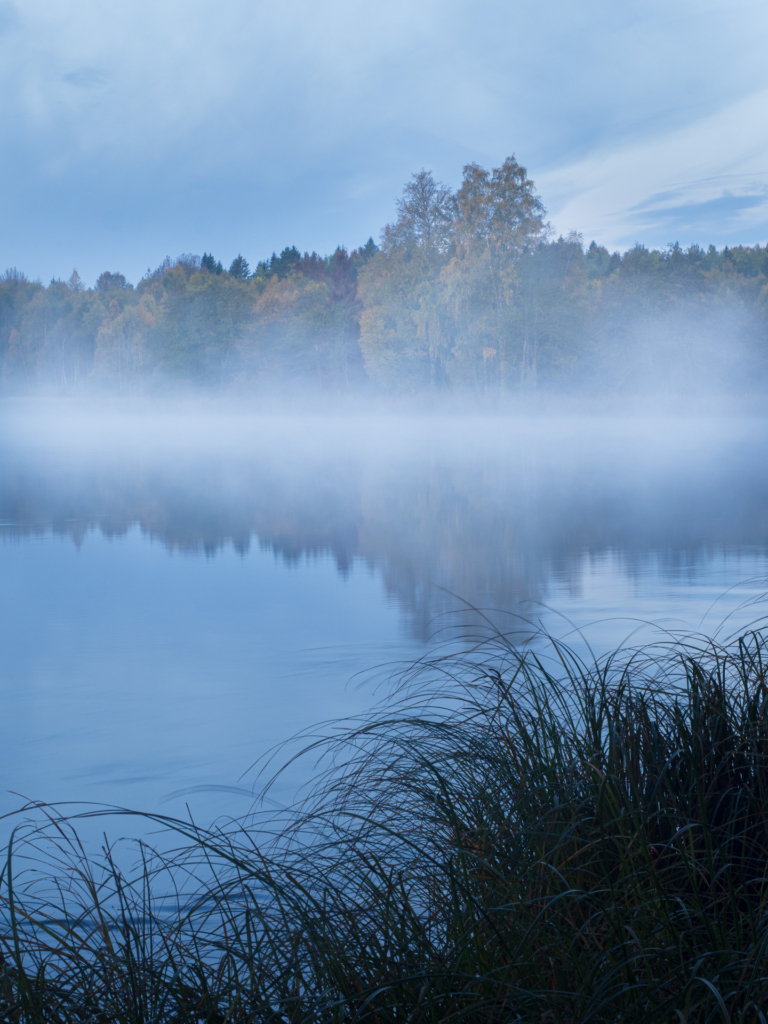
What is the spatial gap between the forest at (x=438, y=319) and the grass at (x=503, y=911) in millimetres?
50925

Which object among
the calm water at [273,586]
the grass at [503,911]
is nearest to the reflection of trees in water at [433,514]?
the calm water at [273,586]

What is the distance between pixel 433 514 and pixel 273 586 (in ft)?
18.8

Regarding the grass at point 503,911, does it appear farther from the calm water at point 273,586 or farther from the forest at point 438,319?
the forest at point 438,319

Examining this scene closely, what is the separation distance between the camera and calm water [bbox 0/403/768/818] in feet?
A: 17.6

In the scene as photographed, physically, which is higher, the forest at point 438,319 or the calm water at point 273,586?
the forest at point 438,319

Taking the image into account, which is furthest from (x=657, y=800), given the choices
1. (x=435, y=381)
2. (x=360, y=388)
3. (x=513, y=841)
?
(x=360, y=388)

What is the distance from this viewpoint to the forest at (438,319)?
175ft

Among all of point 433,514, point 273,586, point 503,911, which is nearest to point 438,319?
point 433,514

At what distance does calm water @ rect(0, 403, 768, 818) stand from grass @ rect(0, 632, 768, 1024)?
1471 millimetres

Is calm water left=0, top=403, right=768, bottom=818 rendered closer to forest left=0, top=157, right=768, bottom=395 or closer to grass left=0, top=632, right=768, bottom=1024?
grass left=0, top=632, right=768, bottom=1024

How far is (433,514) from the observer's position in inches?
607

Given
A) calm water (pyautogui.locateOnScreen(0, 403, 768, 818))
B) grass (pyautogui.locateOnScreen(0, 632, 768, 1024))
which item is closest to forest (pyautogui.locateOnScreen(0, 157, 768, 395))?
calm water (pyautogui.locateOnScreen(0, 403, 768, 818))

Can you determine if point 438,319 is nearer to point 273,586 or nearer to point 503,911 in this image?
point 273,586

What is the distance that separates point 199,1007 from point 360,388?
73532 mm
